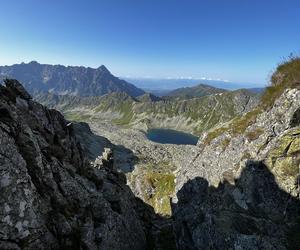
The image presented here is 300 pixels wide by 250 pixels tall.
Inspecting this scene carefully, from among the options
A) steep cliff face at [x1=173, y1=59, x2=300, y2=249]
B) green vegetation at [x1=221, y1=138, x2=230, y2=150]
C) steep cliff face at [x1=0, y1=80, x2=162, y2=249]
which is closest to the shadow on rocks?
steep cliff face at [x1=173, y1=59, x2=300, y2=249]

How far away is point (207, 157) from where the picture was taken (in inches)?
1362

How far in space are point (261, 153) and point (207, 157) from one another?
922cm

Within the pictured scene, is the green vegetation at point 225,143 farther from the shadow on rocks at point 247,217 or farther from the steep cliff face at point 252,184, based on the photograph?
the shadow on rocks at point 247,217

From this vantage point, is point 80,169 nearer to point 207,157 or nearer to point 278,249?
point 207,157

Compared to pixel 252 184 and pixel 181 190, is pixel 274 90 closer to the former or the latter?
pixel 252 184

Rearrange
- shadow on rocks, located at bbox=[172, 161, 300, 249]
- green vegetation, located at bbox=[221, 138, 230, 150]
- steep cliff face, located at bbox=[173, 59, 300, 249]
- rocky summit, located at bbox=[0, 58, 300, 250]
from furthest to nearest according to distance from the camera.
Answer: green vegetation, located at bbox=[221, 138, 230, 150] → steep cliff face, located at bbox=[173, 59, 300, 249] → shadow on rocks, located at bbox=[172, 161, 300, 249] → rocky summit, located at bbox=[0, 58, 300, 250]

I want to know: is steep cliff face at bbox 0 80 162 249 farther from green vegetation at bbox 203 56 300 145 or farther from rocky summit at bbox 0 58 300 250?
green vegetation at bbox 203 56 300 145

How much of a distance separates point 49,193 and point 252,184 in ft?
52.8

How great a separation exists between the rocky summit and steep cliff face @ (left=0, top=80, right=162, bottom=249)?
58 millimetres

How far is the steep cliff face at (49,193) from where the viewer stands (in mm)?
17203

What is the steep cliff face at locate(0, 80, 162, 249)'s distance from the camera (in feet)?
56.4

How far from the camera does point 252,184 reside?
2530 centimetres

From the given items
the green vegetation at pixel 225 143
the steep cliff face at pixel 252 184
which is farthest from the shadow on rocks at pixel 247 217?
the green vegetation at pixel 225 143

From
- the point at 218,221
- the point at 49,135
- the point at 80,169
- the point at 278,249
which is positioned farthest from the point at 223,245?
Answer: the point at 49,135
